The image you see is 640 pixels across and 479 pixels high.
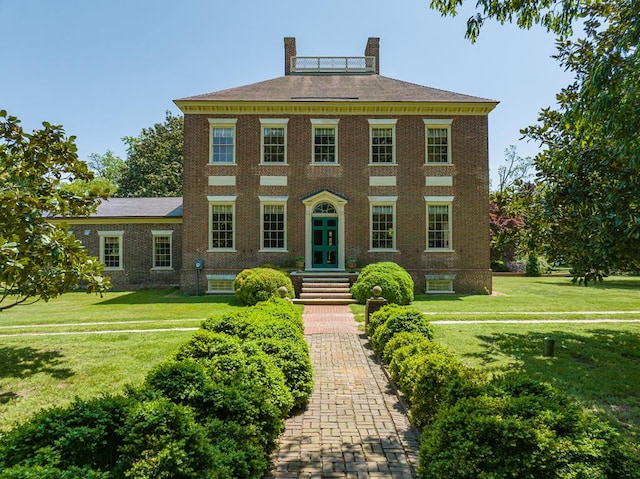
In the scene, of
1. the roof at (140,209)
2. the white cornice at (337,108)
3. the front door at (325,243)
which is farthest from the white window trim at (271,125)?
the roof at (140,209)

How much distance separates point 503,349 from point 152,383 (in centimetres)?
775

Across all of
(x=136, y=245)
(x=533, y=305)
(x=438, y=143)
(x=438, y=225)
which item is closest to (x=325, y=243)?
(x=438, y=225)

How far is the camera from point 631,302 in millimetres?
16516

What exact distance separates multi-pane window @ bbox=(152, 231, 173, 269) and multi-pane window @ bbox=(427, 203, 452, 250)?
47.9 feet

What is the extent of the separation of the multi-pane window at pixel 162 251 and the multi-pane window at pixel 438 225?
47.9ft

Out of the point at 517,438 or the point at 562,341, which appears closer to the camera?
the point at 517,438

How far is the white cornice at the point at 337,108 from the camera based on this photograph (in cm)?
2011

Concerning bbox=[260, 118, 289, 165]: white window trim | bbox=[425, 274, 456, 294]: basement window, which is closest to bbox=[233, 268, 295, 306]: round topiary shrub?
bbox=[260, 118, 289, 165]: white window trim

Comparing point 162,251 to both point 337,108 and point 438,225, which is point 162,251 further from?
point 438,225

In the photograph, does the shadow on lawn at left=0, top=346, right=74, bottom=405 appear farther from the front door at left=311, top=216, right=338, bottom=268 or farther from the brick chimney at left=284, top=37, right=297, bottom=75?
the brick chimney at left=284, top=37, right=297, bottom=75

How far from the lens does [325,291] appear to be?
17.7 meters

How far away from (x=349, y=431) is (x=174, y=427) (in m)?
2.60

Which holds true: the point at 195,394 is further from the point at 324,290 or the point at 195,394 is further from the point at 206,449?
the point at 324,290

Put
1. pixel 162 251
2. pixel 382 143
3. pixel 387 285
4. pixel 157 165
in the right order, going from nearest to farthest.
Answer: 1. pixel 387 285
2. pixel 382 143
3. pixel 162 251
4. pixel 157 165
